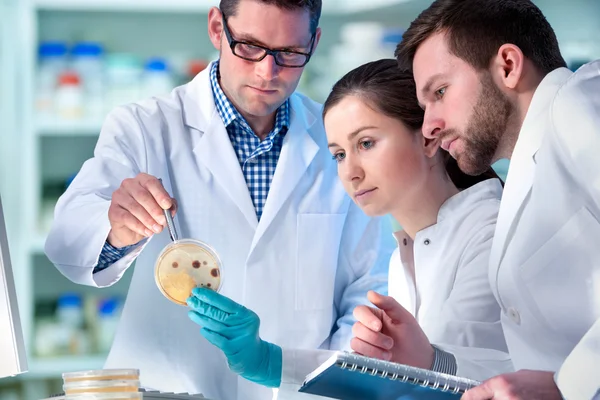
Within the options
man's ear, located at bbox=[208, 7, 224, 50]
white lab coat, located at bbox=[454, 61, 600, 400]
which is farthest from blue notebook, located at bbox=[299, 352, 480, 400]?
man's ear, located at bbox=[208, 7, 224, 50]

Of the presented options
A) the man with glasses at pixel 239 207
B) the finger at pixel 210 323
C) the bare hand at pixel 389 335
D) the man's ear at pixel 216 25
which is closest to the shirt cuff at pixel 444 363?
the bare hand at pixel 389 335

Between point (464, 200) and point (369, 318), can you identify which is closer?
point (369, 318)

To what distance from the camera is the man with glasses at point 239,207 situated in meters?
1.88

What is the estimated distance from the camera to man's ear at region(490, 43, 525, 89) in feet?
4.86

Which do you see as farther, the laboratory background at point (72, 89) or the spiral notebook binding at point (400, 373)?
the laboratory background at point (72, 89)

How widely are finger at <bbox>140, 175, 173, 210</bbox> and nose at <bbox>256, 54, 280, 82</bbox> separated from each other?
0.49 m

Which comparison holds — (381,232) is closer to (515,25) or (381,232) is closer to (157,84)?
(515,25)

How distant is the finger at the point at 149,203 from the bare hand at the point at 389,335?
0.43m

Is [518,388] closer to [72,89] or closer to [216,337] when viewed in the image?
[216,337]

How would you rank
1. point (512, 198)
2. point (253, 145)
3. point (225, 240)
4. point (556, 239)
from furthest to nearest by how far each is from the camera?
1. point (253, 145)
2. point (225, 240)
3. point (512, 198)
4. point (556, 239)

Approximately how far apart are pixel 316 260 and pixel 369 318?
0.61 m

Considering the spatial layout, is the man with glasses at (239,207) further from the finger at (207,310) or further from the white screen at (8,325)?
the white screen at (8,325)

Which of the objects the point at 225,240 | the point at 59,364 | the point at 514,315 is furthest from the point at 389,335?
the point at 59,364

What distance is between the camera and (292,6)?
1.86 m
